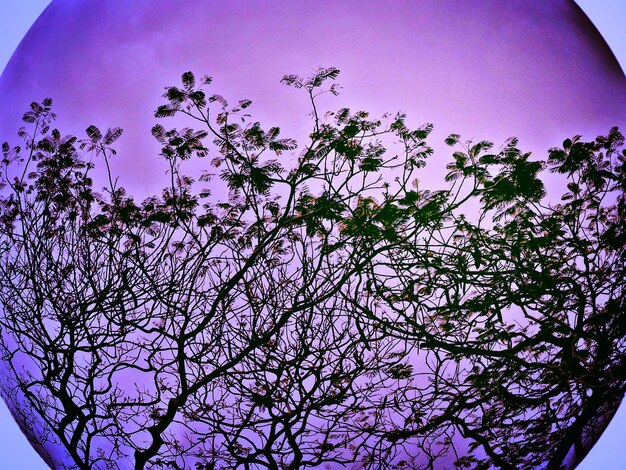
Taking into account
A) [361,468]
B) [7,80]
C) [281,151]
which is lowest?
[361,468]

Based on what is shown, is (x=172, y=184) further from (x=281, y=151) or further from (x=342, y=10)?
(x=342, y=10)

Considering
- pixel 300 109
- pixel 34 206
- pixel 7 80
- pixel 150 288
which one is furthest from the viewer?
pixel 7 80

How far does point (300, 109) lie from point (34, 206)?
107 centimetres

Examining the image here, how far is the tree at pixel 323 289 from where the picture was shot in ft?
6.79

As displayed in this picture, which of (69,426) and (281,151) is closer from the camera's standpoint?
(281,151)

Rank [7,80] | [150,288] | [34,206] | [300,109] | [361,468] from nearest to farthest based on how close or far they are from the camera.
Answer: [300,109] → [150,288] → [361,468] → [34,206] → [7,80]

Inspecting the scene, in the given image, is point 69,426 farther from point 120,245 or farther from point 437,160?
point 437,160

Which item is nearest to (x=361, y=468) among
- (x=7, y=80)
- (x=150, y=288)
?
(x=150, y=288)

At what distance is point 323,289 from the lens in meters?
2.07

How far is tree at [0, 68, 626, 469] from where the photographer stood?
81.5 inches

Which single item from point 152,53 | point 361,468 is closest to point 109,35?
point 152,53

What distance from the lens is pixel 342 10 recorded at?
87.3 inches

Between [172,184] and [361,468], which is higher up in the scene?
[172,184]

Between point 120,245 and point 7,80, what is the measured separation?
106 centimetres
